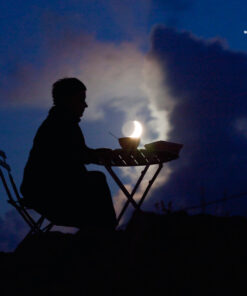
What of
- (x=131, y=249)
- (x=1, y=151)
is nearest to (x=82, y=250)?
(x=131, y=249)

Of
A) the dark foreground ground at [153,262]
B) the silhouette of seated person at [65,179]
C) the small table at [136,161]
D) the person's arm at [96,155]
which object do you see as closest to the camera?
the dark foreground ground at [153,262]

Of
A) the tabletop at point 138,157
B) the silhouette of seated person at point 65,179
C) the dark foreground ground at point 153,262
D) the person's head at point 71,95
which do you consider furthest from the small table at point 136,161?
the dark foreground ground at point 153,262

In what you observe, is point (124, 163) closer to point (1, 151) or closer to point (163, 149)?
Answer: point (163, 149)

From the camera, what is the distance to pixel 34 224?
160 inches

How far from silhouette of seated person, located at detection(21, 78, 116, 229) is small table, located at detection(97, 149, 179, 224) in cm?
16

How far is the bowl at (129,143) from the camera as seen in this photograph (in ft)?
13.1

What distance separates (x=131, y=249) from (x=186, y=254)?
35 centimetres

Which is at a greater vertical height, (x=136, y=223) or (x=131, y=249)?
(x=136, y=223)

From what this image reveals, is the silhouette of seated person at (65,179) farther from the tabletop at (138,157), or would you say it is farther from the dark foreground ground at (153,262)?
the dark foreground ground at (153,262)

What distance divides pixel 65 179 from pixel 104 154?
0.48 metres

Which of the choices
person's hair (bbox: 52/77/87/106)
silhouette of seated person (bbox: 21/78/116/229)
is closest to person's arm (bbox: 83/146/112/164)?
silhouette of seated person (bbox: 21/78/116/229)

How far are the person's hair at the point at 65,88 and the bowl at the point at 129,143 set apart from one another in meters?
0.64

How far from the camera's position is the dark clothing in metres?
3.63

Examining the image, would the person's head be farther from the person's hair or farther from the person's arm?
the person's arm
